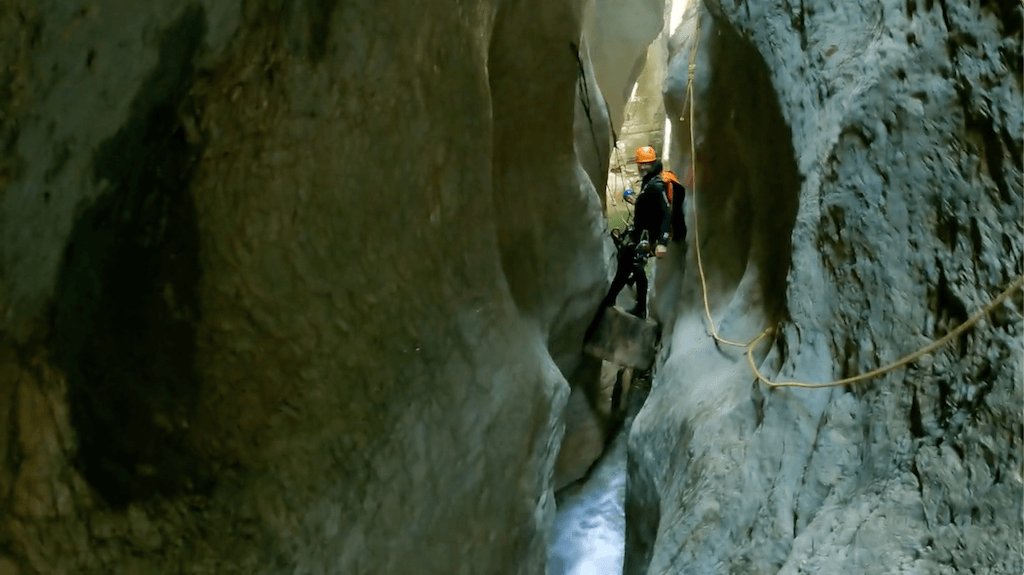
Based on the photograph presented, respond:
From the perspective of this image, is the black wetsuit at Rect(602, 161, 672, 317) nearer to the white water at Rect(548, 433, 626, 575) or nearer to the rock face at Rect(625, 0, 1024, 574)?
the white water at Rect(548, 433, 626, 575)

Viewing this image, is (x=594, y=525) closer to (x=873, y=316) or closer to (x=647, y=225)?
(x=647, y=225)

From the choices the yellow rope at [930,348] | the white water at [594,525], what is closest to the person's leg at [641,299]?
the white water at [594,525]

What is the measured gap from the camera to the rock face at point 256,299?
160cm

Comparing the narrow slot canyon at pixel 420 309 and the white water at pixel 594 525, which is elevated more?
the narrow slot canyon at pixel 420 309

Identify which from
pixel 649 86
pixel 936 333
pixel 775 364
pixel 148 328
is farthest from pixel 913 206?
pixel 649 86

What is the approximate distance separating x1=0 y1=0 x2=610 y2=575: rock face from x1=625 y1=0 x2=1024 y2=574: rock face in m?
0.91

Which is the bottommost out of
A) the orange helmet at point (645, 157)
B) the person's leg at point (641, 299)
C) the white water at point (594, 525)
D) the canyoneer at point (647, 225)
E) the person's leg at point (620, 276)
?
the white water at point (594, 525)

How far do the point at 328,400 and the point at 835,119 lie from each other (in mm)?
1745

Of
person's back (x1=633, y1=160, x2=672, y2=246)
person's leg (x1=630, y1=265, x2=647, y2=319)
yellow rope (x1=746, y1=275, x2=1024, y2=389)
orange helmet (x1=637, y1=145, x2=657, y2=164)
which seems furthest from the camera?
person's leg (x1=630, y1=265, x2=647, y2=319)

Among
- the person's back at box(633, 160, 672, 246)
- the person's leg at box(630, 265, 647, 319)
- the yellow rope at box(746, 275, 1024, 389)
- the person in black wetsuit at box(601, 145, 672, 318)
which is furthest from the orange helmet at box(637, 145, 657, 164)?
the yellow rope at box(746, 275, 1024, 389)

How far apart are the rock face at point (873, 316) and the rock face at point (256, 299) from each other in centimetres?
91

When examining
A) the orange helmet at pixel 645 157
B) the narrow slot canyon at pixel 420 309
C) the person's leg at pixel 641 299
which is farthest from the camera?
the person's leg at pixel 641 299

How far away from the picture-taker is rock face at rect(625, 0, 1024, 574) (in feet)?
4.53

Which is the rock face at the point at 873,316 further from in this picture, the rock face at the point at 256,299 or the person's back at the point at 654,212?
the person's back at the point at 654,212
